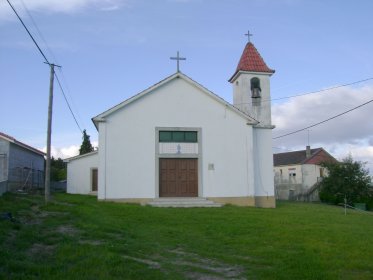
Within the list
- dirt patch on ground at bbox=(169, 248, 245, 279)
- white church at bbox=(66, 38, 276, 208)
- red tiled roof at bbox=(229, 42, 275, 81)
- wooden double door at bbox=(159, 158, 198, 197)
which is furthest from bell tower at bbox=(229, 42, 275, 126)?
dirt patch on ground at bbox=(169, 248, 245, 279)

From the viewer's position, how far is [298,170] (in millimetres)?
58156

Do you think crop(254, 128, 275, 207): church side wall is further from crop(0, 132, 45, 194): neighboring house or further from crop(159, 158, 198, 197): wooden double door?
crop(0, 132, 45, 194): neighboring house

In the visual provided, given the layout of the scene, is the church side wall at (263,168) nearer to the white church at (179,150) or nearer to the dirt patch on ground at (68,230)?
the white church at (179,150)

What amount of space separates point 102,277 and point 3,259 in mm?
1898

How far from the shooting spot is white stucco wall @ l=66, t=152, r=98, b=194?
1230 inches

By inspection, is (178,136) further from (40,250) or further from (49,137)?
(40,250)

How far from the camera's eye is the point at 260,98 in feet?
85.8

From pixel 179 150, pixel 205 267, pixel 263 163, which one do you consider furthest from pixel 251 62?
pixel 205 267

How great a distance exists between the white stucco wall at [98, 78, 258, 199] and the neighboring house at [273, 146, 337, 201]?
27079 millimetres

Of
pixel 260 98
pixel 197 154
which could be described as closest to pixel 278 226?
pixel 197 154

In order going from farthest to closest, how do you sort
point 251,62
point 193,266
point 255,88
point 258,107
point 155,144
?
point 251,62 → point 255,88 → point 258,107 → point 155,144 → point 193,266

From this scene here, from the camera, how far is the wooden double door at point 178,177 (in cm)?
2302

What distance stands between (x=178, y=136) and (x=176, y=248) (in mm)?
13322

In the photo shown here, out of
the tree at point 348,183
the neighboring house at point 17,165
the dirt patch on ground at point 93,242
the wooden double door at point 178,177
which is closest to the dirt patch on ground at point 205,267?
the dirt patch on ground at point 93,242
